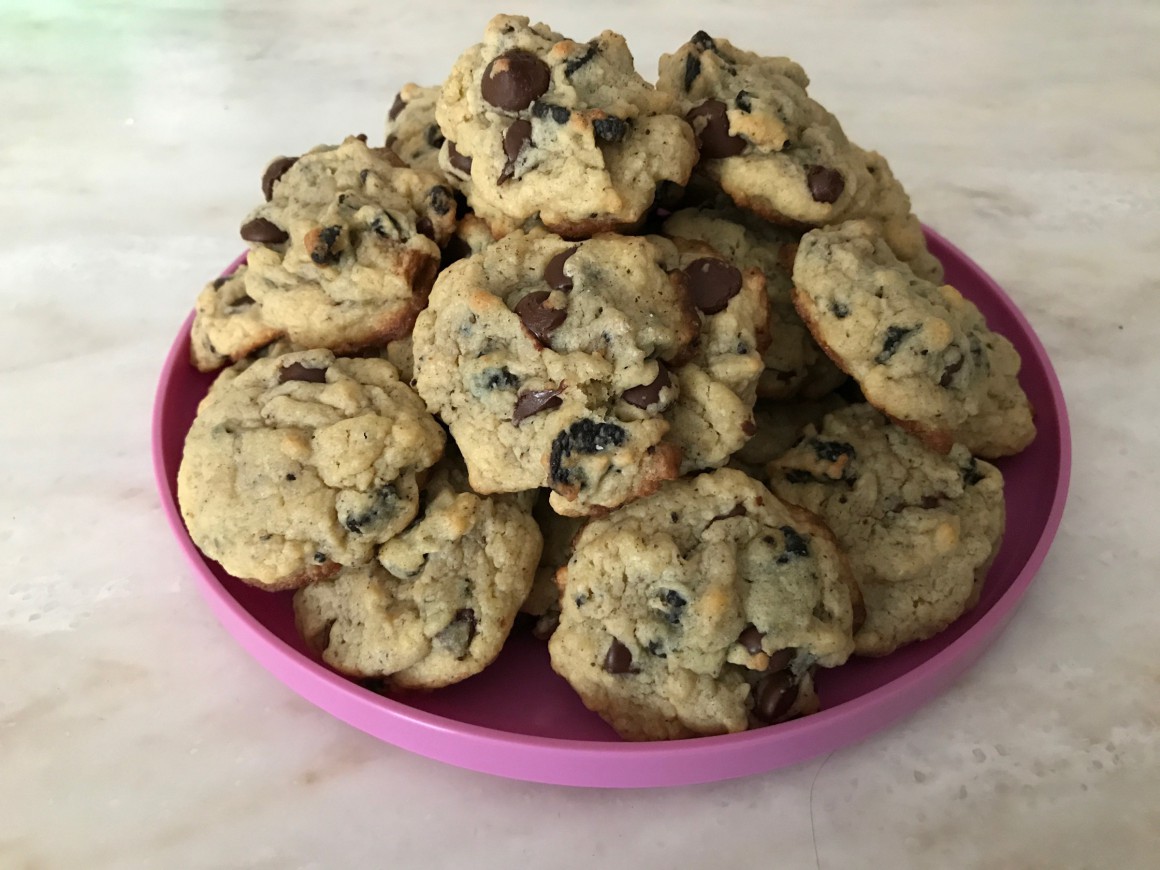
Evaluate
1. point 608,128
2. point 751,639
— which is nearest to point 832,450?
point 751,639

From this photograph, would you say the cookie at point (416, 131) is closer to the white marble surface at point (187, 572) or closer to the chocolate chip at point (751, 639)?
the white marble surface at point (187, 572)

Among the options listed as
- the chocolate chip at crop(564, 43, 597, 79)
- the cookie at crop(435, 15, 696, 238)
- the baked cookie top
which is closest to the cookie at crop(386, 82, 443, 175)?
the cookie at crop(435, 15, 696, 238)

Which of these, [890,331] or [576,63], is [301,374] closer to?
[576,63]

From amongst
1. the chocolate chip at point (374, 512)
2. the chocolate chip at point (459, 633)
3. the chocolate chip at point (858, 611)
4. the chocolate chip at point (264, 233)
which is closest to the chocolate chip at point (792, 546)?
the chocolate chip at point (858, 611)

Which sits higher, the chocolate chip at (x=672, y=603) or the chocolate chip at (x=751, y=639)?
the chocolate chip at (x=672, y=603)

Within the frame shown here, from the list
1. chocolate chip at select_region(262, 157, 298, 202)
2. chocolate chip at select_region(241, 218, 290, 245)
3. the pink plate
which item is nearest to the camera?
the pink plate

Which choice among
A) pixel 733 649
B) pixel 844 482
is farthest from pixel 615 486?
pixel 844 482

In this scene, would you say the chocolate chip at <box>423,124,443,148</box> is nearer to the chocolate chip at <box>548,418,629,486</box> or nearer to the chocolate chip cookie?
the chocolate chip cookie
